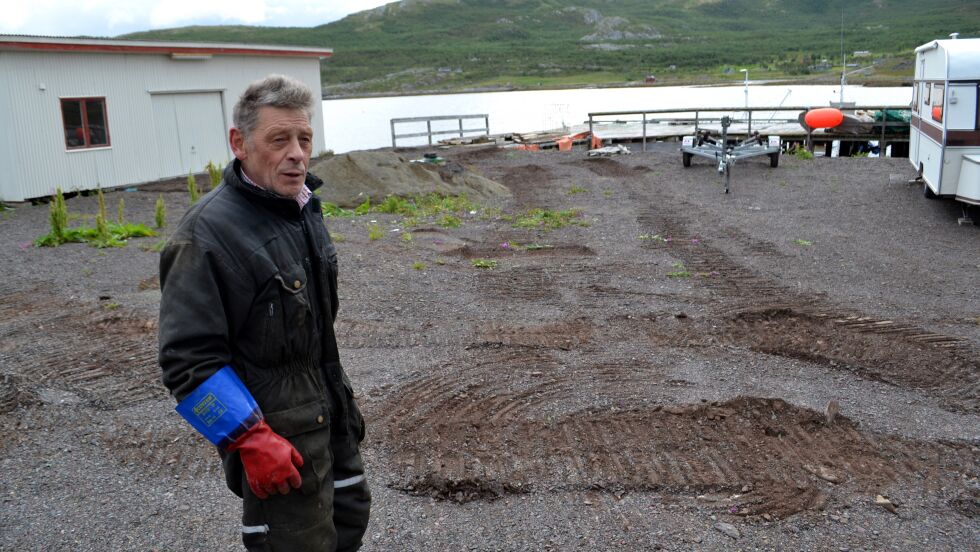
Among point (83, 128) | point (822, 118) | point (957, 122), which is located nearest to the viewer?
point (957, 122)

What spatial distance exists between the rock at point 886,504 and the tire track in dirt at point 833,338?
166 cm

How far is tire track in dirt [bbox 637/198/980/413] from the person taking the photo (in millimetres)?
6008

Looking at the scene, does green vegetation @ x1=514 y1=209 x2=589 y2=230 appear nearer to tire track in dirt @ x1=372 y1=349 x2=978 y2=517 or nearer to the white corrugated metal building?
tire track in dirt @ x1=372 y1=349 x2=978 y2=517

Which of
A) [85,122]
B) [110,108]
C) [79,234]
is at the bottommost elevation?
[79,234]

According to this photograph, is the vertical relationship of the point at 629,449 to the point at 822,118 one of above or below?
below

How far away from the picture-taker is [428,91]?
91.8 m

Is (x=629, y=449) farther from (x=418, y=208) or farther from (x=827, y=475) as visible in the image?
(x=418, y=208)

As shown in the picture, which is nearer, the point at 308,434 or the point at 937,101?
the point at 308,434

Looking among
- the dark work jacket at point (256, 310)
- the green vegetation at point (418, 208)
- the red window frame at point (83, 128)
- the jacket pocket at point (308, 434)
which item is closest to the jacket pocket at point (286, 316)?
the dark work jacket at point (256, 310)

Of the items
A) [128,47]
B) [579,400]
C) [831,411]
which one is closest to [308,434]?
[579,400]

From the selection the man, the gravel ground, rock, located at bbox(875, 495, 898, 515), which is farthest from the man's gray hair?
rock, located at bbox(875, 495, 898, 515)

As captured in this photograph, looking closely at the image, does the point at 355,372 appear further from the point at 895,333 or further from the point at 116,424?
the point at 895,333

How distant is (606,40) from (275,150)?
153501 mm

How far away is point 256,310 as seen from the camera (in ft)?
8.16
